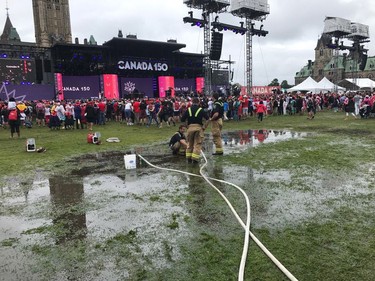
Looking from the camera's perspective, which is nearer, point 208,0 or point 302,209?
point 302,209

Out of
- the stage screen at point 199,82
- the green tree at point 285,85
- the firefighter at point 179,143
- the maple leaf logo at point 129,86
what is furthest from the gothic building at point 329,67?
the firefighter at point 179,143

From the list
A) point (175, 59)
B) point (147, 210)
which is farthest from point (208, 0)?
point (147, 210)

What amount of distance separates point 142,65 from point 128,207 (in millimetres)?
36895

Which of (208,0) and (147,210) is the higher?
(208,0)

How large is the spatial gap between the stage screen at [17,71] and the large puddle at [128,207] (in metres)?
26.1

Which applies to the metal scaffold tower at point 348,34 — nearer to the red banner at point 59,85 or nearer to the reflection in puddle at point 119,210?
the red banner at point 59,85

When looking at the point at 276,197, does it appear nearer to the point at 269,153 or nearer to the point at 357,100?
the point at 269,153

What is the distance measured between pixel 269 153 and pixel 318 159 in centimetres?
155

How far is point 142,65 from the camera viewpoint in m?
40.4

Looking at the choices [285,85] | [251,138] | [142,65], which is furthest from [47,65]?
[285,85]

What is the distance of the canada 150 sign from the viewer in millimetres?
39188

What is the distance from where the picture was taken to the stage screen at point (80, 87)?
119ft

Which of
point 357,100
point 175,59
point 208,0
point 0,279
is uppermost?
point 208,0

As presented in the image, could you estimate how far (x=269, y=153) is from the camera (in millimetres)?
9812
